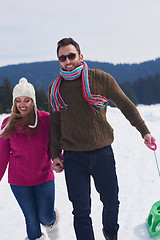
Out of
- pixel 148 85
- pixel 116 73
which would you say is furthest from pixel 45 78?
pixel 148 85

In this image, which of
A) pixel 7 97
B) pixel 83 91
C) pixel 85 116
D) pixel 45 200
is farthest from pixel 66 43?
pixel 7 97

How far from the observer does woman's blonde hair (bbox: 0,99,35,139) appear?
252cm

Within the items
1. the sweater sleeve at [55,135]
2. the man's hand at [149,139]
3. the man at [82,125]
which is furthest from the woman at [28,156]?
the man's hand at [149,139]

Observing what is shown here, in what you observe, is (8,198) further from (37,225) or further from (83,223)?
(83,223)

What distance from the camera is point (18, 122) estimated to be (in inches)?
99.7

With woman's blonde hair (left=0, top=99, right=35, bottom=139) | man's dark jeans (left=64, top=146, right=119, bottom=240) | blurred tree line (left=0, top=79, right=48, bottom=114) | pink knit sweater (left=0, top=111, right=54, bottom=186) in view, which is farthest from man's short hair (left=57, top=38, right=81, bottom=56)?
blurred tree line (left=0, top=79, right=48, bottom=114)

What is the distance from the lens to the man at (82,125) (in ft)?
7.53

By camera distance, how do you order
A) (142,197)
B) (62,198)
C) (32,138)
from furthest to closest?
(62,198) < (142,197) < (32,138)

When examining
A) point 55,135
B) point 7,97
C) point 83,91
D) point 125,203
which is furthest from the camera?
point 7,97

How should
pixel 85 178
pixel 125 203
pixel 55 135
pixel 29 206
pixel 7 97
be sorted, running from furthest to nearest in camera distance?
pixel 7 97 < pixel 125 203 < pixel 29 206 < pixel 55 135 < pixel 85 178

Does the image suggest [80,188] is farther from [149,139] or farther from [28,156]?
[149,139]

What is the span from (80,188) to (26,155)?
687 millimetres

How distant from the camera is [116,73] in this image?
367 feet

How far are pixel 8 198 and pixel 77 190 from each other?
2596 mm
